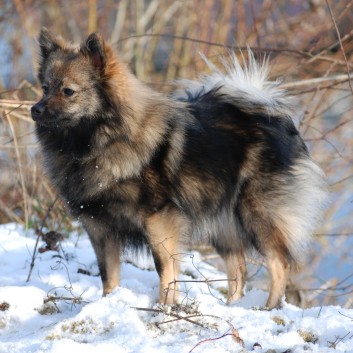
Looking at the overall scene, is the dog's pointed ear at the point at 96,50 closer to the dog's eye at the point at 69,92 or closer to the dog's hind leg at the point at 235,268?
the dog's eye at the point at 69,92

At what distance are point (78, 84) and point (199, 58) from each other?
451cm

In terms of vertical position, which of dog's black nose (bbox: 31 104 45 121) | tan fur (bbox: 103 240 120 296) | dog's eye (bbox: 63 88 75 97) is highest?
dog's eye (bbox: 63 88 75 97)

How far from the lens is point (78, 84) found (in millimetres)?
3670

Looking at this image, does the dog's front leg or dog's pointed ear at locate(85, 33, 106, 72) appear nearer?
dog's pointed ear at locate(85, 33, 106, 72)

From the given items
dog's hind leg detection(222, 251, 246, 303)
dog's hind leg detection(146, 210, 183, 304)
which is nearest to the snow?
dog's hind leg detection(146, 210, 183, 304)

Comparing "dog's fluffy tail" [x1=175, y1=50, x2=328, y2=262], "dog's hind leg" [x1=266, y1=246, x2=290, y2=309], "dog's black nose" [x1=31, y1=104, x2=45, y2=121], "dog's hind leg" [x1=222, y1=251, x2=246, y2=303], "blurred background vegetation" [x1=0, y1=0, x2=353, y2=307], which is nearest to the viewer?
"dog's black nose" [x1=31, y1=104, x2=45, y2=121]

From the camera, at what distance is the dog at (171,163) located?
12.1 ft

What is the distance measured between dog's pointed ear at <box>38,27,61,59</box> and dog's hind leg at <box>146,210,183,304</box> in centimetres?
125

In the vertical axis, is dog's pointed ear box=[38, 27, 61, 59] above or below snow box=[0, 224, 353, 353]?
above

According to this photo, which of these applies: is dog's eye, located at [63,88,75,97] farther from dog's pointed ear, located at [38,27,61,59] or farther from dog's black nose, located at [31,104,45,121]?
dog's pointed ear, located at [38,27,61,59]

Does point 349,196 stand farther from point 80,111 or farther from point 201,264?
point 80,111

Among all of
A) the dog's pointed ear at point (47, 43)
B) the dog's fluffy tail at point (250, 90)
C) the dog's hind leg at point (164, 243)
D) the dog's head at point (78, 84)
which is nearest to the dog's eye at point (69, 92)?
the dog's head at point (78, 84)

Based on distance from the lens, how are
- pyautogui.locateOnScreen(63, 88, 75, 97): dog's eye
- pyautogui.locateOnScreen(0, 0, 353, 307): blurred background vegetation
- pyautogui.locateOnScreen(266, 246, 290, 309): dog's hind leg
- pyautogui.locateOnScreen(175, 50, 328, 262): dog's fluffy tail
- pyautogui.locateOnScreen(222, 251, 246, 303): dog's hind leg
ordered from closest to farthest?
pyautogui.locateOnScreen(63, 88, 75, 97): dog's eye < pyautogui.locateOnScreen(266, 246, 290, 309): dog's hind leg < pyautogui.locateOnScreen(175, 50, 328, 262): dog's fluffy tail < pyautogui.locateOnScreen(222, 251, 246, 303): dog's hind leg < pyautogui.locateOnScreen(0, 0, 353, 307): blurred background vegetation

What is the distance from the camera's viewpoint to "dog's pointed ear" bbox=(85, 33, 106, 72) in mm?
3656
